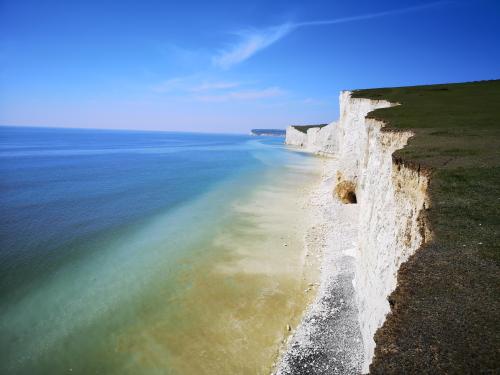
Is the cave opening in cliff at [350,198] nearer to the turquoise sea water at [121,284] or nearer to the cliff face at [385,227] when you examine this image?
the turquoise sea water at [121,284]

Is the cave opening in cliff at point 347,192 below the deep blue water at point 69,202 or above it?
above

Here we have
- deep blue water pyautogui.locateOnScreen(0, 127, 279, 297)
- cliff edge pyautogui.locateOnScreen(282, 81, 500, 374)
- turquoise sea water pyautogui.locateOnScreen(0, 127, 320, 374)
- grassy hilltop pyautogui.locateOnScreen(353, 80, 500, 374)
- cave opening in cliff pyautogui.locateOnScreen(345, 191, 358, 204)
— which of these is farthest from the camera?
cave opening in cliff pyautogui.locateOnScreen(345, 191, 358, 204)

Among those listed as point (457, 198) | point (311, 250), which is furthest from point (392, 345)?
point (311, 250)

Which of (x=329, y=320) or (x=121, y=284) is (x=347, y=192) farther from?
(x=121, y=284)

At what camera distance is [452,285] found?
369 centimetres

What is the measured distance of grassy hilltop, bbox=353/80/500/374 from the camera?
2.80 metres

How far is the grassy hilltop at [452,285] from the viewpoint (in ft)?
9.18

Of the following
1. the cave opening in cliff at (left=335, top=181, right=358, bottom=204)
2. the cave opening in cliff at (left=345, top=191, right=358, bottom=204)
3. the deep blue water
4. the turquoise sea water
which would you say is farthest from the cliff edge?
the deep blue water

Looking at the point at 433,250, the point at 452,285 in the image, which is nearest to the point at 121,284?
the point at 433,250

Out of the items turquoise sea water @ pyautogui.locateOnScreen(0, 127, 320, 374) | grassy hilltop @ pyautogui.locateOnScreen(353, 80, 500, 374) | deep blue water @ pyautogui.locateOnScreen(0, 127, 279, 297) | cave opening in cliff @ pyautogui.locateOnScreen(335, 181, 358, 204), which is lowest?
turquoise sea water @ pyautogui.locateOnScreen(0, 127, 320, 374)

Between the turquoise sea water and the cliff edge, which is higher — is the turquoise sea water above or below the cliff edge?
below

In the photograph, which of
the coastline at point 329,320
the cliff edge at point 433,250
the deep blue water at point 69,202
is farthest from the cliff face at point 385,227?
the deep blue water at point 69,202

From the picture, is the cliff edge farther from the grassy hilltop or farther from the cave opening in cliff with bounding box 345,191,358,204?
the cave opening in cliff with bounding box 345,191,358,204

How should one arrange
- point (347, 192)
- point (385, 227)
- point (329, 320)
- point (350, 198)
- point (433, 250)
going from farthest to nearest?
point (350, 198) → point (347, 192) → point (329, 320) → point (385, 227) → point (433, 250)
